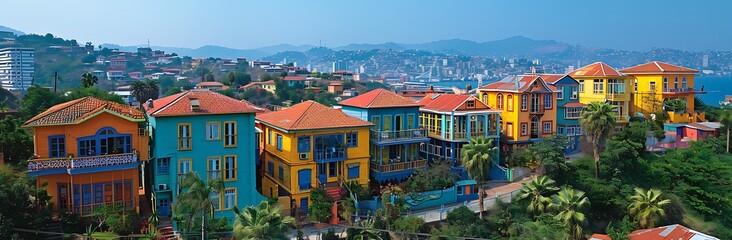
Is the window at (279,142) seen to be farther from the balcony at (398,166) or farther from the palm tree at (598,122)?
the palm tree at (598,122)

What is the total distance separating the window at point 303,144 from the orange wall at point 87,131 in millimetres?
7743

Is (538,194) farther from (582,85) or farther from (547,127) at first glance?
(582,85)

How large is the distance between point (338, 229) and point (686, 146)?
3293 cm

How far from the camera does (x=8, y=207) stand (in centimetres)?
2288

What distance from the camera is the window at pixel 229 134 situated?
29000 millimetres

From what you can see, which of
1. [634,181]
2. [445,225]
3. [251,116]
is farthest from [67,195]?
[634,181]

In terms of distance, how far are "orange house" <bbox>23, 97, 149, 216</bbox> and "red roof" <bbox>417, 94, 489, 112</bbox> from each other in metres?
19.8

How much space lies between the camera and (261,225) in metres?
20.3

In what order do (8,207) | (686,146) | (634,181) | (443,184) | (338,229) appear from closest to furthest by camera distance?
1. (8,207)
2. (338,229)
3. (443,184)
4. (634,181)
5. (686,146)

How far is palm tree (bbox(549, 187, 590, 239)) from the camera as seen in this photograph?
27.8 m

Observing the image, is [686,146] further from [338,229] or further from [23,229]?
[23,229]

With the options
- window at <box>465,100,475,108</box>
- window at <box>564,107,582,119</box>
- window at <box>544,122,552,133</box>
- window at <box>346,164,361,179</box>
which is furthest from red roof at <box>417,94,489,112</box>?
window at <box>564,107,582,119</box>

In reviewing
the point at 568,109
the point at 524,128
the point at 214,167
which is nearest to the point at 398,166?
the point at 214,167

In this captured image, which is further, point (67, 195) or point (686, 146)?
point (686, 146)
